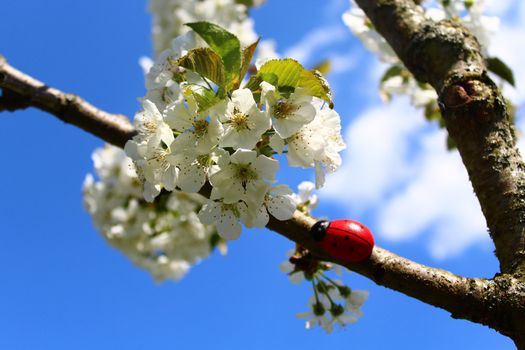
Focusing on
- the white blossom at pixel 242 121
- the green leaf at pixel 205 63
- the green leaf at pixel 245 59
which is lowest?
the white blossom at pixel 242 121

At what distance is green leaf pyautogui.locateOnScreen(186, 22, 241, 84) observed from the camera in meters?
1.32

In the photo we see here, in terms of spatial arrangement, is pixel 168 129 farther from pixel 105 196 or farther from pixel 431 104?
pixel 105 196

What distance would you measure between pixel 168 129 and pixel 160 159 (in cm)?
8

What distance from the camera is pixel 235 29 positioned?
5.24 m

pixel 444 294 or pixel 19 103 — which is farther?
pixel 19 103

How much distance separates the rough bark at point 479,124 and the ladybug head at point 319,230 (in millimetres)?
449

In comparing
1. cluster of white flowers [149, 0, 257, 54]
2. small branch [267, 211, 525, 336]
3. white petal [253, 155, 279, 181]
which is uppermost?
cluster of white flowers [149, 0, 257, 54]

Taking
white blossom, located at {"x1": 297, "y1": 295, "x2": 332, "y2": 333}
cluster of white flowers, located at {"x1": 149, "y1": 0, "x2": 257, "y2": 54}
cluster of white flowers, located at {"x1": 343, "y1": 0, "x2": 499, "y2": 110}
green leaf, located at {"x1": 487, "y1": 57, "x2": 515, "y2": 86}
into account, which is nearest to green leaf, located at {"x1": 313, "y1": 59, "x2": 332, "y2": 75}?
cluster of white flowers, located at {"x1": 343, "y1": 0, "x2": 499, "y2": 110}

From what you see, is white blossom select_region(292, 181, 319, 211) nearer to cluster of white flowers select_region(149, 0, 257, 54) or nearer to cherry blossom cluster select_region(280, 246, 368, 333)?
cherry blossom cluster select_region(280, 246, 368, 333)

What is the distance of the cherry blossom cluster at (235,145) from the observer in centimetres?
123

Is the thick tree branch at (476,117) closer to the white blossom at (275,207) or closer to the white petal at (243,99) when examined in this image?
the white blossom at (275,207)

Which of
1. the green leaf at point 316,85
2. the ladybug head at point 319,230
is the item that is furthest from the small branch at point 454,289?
the green leaf at point 316,85

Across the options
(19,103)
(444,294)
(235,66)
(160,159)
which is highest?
(19,103)

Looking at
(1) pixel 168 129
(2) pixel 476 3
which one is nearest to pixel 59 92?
(1) pixel 168 129
